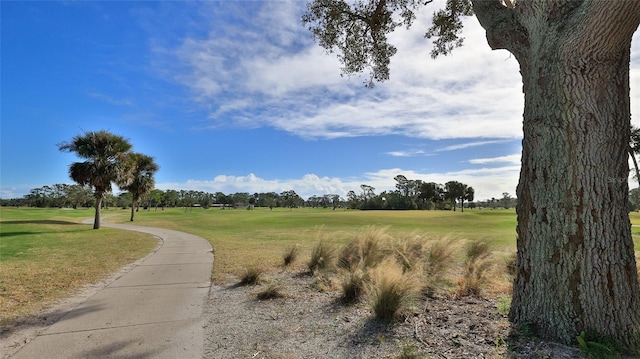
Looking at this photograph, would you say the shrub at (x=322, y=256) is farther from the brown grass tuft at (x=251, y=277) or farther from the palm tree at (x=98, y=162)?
the palm tree at (x=98, y=162)

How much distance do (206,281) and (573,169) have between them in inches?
261

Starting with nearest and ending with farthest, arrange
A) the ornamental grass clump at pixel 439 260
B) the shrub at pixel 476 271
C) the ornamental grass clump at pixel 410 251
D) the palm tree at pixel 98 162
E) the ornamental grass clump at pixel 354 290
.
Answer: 1. the ornamental grass clump at pixel 354 290
2. the shrub at pixel 476 271
3. the ornamental grass clump at pixel 439 260
4. the ornamental grass clump at pixel 410 251
5. the palm tree at pixel 98 162

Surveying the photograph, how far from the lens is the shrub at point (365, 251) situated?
7648mm

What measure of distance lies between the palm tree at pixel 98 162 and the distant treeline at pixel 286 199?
4372 cm

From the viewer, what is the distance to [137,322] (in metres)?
4.60

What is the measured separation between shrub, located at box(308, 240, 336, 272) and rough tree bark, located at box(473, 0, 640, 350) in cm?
480

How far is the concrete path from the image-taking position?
3670mm

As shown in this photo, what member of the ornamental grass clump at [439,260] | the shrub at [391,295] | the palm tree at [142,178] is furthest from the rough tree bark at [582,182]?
the palm tree at [142,178]

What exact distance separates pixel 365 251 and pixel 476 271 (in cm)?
287

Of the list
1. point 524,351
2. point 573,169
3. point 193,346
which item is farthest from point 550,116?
point 193,346

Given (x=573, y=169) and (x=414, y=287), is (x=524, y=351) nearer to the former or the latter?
(x=414, y=287)

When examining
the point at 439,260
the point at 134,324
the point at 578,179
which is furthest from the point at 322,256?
the point at 578,179

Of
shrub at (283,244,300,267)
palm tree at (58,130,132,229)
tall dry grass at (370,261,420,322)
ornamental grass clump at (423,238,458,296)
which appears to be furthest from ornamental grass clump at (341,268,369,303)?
palm tree at (58,130,132,229)

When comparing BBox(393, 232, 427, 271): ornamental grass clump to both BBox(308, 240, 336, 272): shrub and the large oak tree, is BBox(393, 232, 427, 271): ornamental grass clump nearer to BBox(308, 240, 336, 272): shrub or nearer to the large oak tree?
BBox(308, 240, 336, 272): shrub
